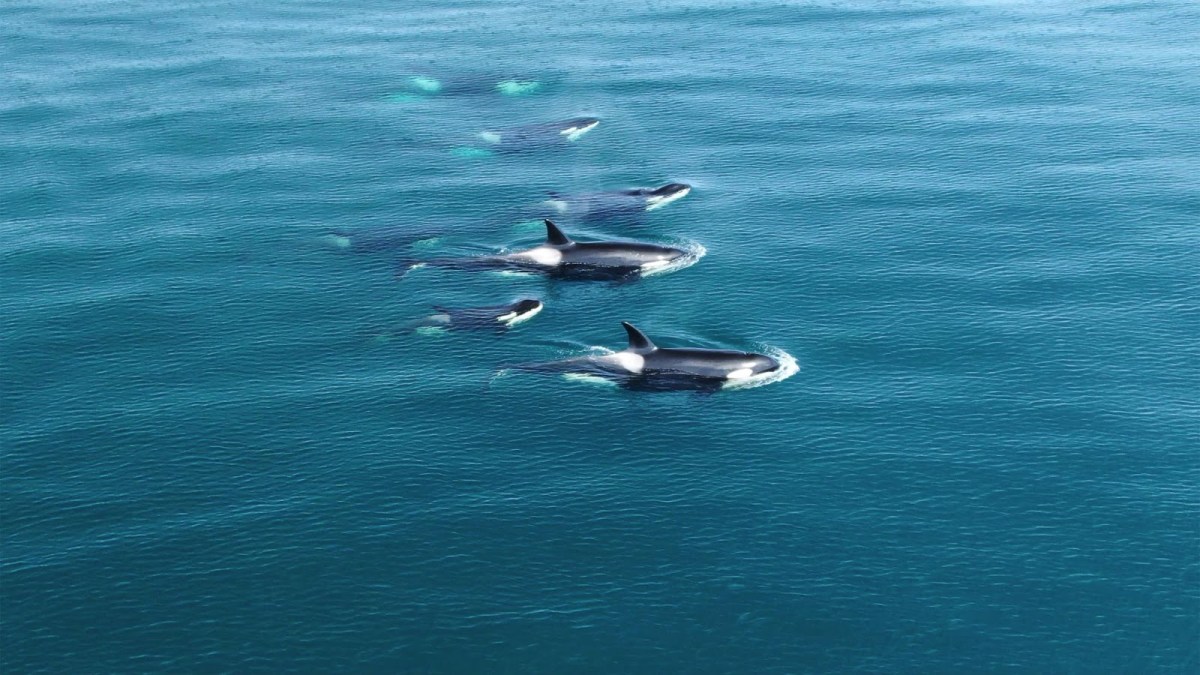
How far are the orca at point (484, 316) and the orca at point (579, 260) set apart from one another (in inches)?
387

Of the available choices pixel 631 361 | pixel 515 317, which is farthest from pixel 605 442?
pixel 515 317

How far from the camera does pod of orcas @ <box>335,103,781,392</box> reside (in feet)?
439

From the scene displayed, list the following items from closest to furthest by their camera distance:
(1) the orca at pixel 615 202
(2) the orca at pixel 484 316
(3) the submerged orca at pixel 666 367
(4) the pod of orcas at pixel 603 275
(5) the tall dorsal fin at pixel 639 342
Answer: (3) the submerged orca at pixel 666 367 < (4) the pod of orcas at pixel 603 275 < (5) the tall dorsal fin at pixel 639 342 < (2) the orca at pixel 484 316 < (1) the orca at pixel 615 202

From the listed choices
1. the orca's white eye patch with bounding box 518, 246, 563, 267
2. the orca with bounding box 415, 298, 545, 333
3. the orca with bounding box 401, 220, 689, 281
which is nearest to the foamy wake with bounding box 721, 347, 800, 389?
the orca with bounding box 401, 220, 689, 281

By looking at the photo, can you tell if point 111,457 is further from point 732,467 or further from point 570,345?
point 732,467

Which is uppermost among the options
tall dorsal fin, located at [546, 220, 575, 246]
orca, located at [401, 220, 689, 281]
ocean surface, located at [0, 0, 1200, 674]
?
tall dorsal fin, located at [546, 220, 575, 246]

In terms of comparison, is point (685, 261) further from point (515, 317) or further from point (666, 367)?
point (666, 367)

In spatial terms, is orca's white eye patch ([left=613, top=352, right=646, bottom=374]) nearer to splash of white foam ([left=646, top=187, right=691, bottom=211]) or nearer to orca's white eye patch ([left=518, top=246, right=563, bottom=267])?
orca's white eye patch ([left=518, top=246, right=563, bottom=267])

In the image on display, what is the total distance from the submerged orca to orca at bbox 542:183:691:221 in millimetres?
42368

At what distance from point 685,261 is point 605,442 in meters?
43.9

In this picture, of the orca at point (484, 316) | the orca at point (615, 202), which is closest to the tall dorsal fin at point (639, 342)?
the orca at point (484, 316)

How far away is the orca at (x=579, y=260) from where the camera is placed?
160 metres

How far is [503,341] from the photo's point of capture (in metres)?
144

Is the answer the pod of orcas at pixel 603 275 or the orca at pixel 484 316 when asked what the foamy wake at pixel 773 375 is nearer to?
the pod of orcas at pixel 603 275
